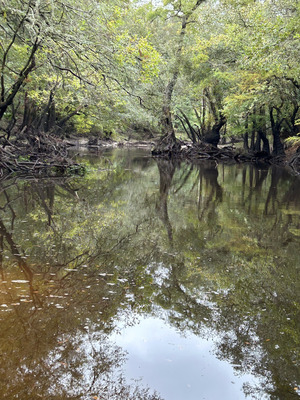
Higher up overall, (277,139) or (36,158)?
(277,139)

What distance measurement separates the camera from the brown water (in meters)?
2.62

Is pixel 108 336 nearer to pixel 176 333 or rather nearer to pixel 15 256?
pixel 176 333

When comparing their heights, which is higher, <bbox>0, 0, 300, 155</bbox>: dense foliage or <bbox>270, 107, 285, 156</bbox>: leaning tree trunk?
<bbox>0, 0, 300, 155</bbox>: dense foliage

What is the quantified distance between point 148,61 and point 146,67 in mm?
181

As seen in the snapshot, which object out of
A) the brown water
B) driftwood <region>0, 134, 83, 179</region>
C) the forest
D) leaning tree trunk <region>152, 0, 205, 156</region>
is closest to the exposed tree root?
the forest

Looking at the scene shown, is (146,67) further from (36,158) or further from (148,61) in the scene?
(36,158)

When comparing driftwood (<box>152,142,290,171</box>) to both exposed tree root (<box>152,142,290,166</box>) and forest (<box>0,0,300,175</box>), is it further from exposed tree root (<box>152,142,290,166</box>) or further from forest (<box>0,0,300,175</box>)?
forest (<box>0,0,300,175</box>)

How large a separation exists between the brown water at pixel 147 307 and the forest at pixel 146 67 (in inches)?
185

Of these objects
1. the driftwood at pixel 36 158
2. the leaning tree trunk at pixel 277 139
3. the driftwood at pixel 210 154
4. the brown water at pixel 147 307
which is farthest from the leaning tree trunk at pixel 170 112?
the brown water at pixel 147 307

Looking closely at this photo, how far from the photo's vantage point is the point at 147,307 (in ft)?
12.2

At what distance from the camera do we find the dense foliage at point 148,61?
8.52 metres

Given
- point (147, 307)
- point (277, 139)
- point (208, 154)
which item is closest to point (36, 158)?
point (147, 307)

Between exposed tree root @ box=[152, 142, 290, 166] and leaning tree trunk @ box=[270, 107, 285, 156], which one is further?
exposed tree root @ box=[152, 142, 290, 166]

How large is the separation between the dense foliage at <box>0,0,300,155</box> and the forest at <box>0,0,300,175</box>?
6 centimetres
